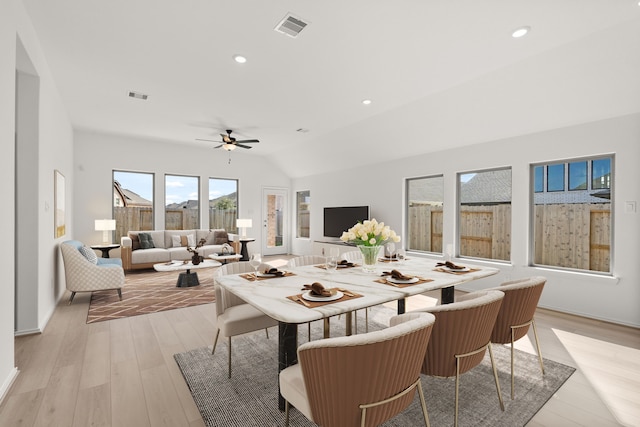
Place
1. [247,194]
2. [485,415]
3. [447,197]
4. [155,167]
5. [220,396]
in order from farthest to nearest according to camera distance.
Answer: [247,194] → [155,167] → [447,197] → [220,396] → [485,415]

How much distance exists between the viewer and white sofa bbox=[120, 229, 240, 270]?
241 inches

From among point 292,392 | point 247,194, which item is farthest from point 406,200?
point 292,392

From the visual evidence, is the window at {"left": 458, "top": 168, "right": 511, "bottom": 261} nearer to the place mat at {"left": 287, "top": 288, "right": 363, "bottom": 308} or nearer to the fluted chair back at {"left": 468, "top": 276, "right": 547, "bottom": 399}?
the fluted chair back at {"left": 468, "top": 276, "right": 547, "bottom": 399}

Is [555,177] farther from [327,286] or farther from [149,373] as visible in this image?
[149,373]

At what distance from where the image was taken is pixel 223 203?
26.7ft

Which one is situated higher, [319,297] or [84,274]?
[319,297]

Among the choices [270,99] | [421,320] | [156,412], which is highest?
[270,99]

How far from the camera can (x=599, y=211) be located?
3.76 m

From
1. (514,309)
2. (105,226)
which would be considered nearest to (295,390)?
(514,309)

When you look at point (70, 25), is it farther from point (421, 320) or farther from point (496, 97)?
point (496, 97)

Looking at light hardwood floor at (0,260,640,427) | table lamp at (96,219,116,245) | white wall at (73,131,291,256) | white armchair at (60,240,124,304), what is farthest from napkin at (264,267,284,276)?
white wall at (73,131,291,256)

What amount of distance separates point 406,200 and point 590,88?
3144 mm

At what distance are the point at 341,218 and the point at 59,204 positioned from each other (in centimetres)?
504

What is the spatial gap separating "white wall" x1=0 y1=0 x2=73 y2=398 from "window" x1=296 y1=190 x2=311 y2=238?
5.29 m
